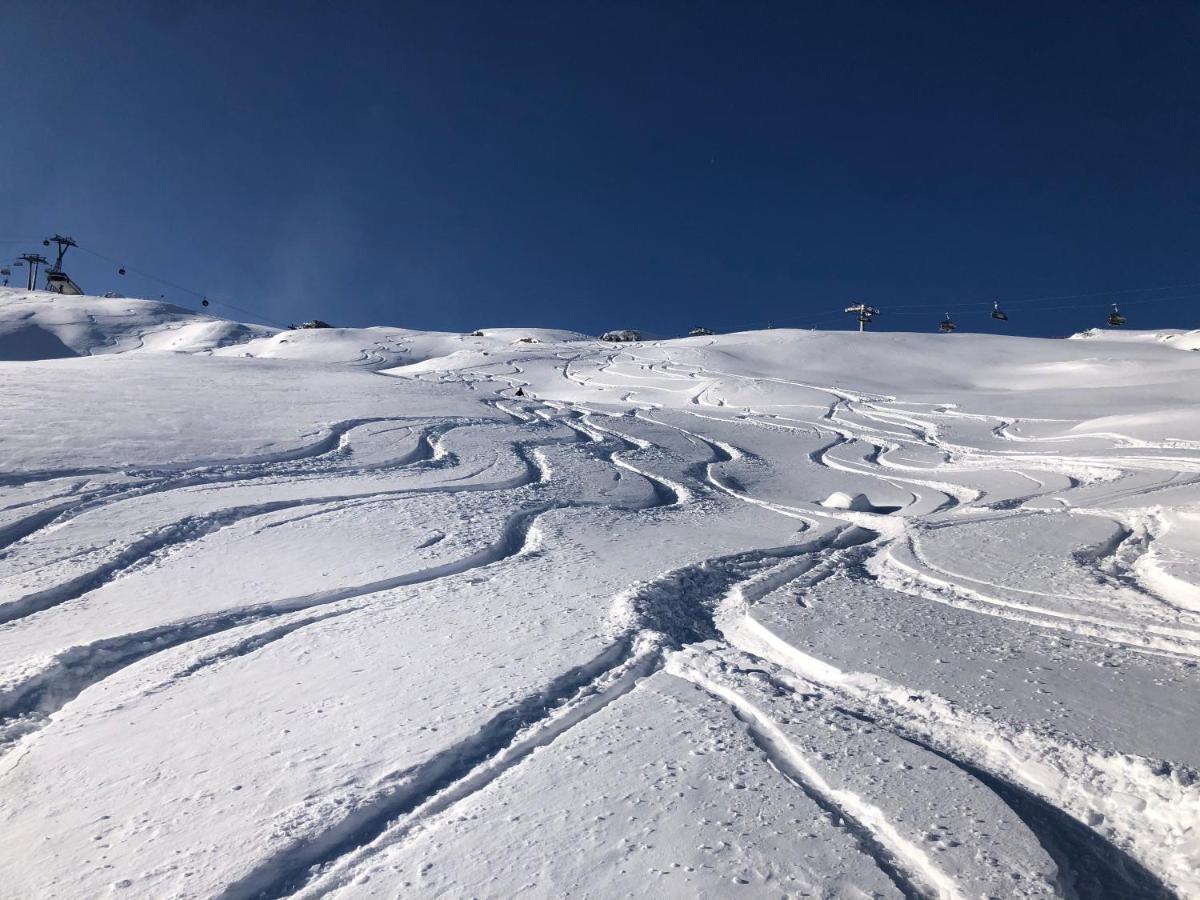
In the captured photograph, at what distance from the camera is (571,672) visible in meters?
3.64

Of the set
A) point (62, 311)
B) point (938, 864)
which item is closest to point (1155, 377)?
point (938, 864)

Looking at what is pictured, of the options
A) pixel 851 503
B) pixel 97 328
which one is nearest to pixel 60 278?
pixel 97 328

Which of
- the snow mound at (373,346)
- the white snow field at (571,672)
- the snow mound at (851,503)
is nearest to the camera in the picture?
the white snow field at (571,672)

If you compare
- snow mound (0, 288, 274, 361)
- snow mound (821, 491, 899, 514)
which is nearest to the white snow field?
snow mound (821, 491, 899, 514)

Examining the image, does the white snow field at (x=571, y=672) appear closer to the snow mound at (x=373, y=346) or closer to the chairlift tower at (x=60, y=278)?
the snow mound at (x=373, y=346)

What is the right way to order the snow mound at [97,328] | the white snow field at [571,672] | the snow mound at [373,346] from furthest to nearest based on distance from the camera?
the snow mound at [97,328] → the snow mound at [373,346] → the white snow field at [571,672]

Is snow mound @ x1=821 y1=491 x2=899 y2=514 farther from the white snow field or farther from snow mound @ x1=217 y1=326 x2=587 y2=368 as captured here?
snow mound @ x1=217 y1=326 x2=587 y2=368

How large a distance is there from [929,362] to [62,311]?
150 ft

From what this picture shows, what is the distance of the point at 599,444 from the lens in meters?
11.5

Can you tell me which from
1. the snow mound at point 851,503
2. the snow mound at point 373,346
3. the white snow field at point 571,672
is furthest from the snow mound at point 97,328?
the snow mound at point 851,503

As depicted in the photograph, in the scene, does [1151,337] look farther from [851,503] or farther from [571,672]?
[571,672]

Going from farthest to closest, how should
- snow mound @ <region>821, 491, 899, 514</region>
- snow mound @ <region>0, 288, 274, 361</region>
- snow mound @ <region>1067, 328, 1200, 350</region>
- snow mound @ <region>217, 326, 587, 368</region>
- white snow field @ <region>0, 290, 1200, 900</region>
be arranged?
1. snow mound @ <region>1067, 328, 1200, 350</region>
2. snow mound @ <region>0, 288, 274, 361</region>
3. snow mound @ <region>217, 326, 587, 368</region>
4. snow mound @ <region>821, 491, 899, 514</region>
5. white snow field @ <region>0, 290, 1200, 900</region>

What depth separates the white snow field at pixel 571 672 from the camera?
2.38 meters

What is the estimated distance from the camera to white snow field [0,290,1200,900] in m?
2.38
